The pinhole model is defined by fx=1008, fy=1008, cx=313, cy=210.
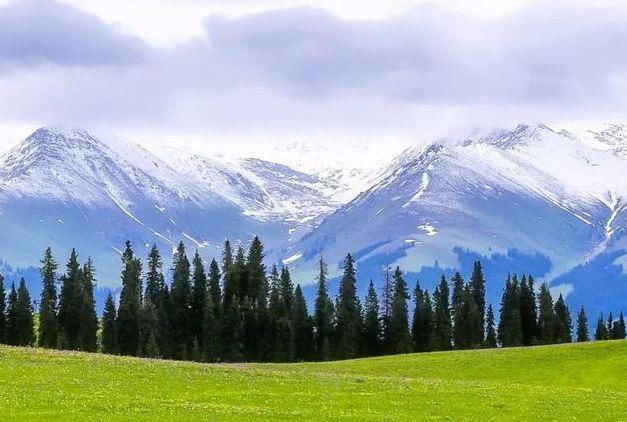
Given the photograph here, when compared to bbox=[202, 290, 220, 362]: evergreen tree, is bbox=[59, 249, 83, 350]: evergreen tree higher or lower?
higher

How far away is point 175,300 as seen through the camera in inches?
6304

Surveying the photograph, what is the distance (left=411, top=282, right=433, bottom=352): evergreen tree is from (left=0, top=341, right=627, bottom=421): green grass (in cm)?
8143

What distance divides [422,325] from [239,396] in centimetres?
11455

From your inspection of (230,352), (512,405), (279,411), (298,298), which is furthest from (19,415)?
(298,298)

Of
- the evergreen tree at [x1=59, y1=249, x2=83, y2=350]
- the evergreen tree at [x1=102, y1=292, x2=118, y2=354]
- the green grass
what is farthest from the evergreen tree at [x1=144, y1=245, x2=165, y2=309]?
the green grass

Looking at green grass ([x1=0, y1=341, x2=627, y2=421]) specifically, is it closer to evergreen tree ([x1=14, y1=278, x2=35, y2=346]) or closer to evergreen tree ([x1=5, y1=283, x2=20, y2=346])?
evergreen tree ([x1=14, y1=278, x2=35, y2=346])

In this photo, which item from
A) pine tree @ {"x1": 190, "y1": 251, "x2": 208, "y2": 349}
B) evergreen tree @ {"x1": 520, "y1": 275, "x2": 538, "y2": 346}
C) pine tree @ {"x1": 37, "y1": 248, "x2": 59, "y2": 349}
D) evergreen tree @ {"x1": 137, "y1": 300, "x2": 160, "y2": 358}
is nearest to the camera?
evergreen tree @ {"x1": 137, "y1": 300, "x2": 160, "y2": 358}

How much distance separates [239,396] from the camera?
59.6 metres

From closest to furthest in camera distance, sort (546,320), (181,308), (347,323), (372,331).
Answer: (181,308), (347,323), (372,331), (546,320)

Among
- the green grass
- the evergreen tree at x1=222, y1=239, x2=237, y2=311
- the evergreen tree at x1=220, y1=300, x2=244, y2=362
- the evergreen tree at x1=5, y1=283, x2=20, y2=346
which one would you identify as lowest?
the green grass

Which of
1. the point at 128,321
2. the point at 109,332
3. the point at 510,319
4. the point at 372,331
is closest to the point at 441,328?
the point at 372,331

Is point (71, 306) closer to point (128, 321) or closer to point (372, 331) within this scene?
point (128, 321)

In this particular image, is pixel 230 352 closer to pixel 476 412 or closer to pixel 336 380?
pixel 336 380

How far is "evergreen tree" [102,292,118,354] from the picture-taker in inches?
6201
